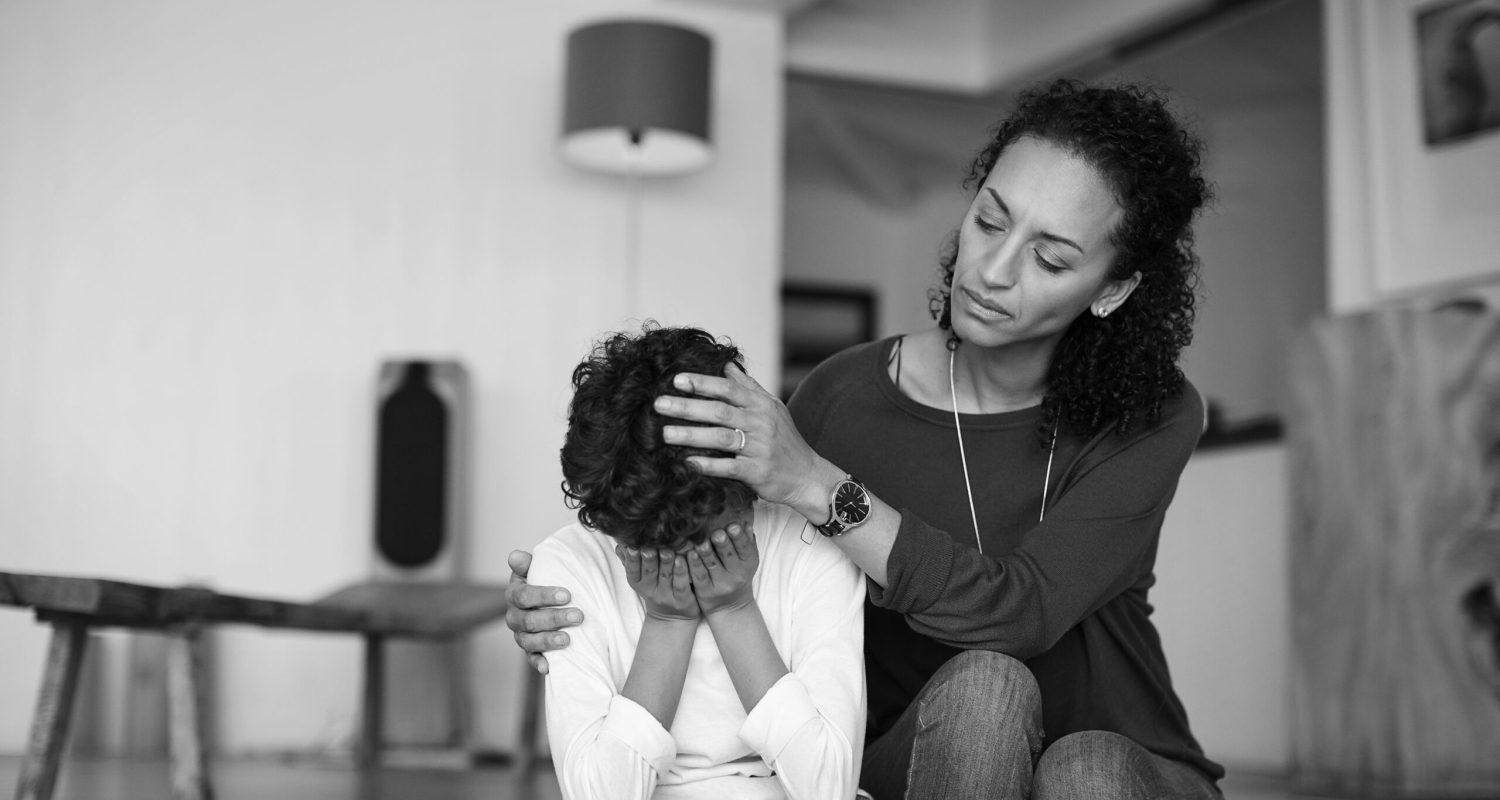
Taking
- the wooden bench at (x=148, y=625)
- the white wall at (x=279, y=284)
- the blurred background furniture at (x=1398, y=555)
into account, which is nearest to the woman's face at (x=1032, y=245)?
the wooden bench at (x=148, y=625)

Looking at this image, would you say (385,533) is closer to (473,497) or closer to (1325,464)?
(473,497)

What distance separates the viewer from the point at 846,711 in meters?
1.44

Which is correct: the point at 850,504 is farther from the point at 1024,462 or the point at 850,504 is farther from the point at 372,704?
the point at 372,704

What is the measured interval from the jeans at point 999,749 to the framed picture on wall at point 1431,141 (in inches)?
111

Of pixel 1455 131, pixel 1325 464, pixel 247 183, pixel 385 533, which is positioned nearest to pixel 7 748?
pixel 385 533

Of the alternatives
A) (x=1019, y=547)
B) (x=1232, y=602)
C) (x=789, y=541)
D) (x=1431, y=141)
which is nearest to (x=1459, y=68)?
(x=1431, y=141)

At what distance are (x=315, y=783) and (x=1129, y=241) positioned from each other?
8.90 feet

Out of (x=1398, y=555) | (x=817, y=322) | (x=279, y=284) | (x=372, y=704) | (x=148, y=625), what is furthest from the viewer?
(x=817, y=322)

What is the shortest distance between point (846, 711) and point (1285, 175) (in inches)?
168

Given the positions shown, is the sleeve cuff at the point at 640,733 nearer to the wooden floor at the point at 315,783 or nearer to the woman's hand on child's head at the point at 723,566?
the woman's hand on child's head at the point at 723,566

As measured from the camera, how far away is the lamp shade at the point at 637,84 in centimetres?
462

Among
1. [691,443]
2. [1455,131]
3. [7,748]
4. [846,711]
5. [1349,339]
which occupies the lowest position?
[7,748]

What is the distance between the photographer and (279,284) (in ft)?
16.2

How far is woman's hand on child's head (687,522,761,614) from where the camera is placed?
56.4 inches
